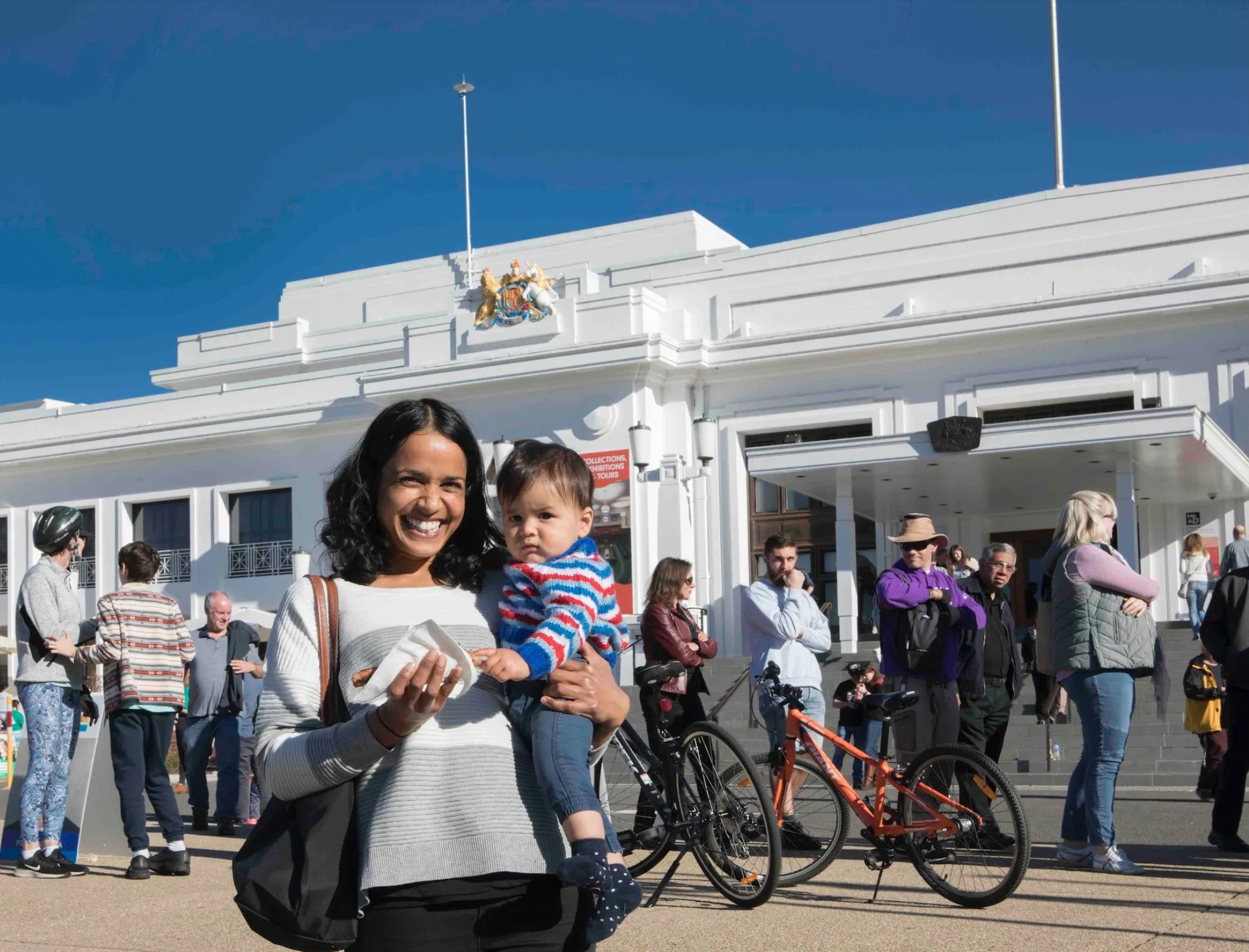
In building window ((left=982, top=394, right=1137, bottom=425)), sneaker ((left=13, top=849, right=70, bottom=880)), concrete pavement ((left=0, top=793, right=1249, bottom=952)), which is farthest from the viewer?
building window ((left=982, top=394, right=1137, bottom=425))

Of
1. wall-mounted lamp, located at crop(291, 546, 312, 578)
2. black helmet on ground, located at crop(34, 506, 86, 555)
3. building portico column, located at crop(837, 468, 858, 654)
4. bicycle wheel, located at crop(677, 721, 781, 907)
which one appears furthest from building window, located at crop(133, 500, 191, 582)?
bicycle wheel, located at crop(677, 721, 781, 907)

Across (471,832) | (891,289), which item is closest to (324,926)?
(471,832)

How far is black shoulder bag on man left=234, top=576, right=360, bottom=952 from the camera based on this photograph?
2.30 m

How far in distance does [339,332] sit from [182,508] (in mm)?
6364

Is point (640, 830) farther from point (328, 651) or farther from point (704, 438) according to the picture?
point (704, 438)

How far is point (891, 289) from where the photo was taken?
25.8 meters

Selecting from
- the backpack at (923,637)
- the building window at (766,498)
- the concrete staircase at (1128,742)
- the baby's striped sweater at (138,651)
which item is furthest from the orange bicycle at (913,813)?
the building window at (766,498)

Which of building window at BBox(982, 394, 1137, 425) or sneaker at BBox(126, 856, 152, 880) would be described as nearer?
sneaker at BBox(126, 856, 152, 880)

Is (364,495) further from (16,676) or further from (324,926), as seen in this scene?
(16,676)

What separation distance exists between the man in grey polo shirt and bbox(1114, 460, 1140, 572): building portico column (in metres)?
13.2

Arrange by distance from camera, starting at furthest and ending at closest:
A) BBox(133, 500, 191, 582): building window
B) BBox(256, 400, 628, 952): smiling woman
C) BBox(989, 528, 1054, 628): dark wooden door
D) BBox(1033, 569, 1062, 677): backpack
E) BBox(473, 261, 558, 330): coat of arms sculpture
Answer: BBox(133, 500, 191, 582): building window → BBox(473, 261, 558, 330): coat of arms sculpture → BBox(989, 528, 1054, 628): dark wooden door → BBox(1033, 569, 1062, 677): backpack → BBox(256, 400, 628, 952): smiling woman

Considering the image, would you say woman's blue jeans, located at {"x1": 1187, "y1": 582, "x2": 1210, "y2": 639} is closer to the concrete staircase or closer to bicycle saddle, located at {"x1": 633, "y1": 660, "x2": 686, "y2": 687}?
the concrete staircase

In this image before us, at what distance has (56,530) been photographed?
7.79 m

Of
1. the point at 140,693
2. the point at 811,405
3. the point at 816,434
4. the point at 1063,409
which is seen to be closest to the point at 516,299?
the point at 811,405
